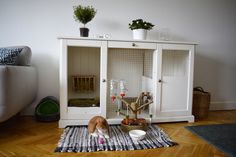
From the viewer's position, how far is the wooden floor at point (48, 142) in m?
1.19

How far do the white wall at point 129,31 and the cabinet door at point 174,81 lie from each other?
477mm

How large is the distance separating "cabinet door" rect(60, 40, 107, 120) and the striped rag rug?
Result: 191mm

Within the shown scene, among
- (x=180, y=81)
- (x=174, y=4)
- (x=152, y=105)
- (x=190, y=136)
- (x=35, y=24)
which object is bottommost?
(x=190, y=136)

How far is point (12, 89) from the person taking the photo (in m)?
1.32

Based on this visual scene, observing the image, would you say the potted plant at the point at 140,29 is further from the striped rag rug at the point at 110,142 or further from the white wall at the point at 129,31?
the striped rag rug at the point at 110,142

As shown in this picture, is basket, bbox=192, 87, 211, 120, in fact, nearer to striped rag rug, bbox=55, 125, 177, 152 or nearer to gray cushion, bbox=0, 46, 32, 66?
striped rag rug, bbox=55, 125, 177, 152

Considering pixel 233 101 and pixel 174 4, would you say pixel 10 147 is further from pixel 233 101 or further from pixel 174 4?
pixel 233 101

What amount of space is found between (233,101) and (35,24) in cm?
277

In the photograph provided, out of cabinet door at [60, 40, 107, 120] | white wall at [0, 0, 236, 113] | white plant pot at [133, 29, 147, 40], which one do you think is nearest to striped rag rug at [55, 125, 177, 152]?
cabinet door at [60, 40, 107, 120]

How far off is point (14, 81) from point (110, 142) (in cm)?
84

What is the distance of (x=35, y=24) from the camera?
199cm

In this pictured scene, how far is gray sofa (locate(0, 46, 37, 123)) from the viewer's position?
126cm

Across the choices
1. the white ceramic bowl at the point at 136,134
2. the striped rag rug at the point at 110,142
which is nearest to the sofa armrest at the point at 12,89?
the striped rag rug at the point at 110,142

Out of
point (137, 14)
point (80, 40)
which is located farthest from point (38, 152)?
point (137, 14)
